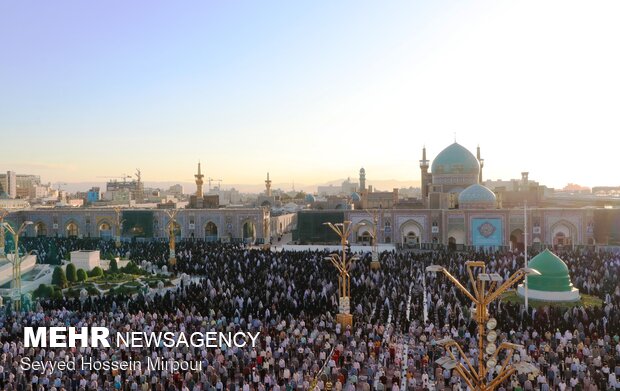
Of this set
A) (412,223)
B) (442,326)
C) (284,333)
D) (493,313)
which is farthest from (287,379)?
(412,223)

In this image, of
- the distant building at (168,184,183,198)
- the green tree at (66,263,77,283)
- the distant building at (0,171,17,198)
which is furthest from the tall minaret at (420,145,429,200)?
the distant building at (168,184,183,198)

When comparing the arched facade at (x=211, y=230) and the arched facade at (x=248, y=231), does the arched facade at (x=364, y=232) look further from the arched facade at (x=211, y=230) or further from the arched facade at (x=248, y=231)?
the arched facade at (x=211, y=230)

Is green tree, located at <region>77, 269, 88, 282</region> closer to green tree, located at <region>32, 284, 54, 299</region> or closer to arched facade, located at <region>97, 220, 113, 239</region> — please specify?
green tree, located at <region>32, 284, 54, 299</region>

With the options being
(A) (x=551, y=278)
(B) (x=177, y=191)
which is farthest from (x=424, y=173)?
(B) (x=177, y=191)

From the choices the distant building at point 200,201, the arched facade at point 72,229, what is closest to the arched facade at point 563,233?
the distant building at point 200,201

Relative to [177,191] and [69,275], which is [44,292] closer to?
[69,275]

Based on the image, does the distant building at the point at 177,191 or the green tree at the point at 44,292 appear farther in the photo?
the distant building at the point at 177,191

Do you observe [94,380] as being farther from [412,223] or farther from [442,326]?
[412,223]
